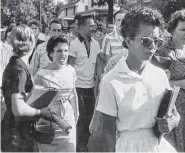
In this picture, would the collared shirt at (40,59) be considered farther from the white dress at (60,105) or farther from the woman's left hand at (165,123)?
the woman's left hand at (165,123)

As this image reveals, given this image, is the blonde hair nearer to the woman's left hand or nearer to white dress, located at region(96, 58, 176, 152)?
white dress, located at region(96, 58, 176, 152)

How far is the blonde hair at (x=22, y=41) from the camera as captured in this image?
11.5 feet

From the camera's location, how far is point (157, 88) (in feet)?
7.80

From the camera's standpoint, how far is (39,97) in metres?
3.40

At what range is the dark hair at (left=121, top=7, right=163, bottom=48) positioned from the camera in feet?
7.79

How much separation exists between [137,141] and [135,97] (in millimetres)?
269

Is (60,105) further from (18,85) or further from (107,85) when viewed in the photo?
(107,85)

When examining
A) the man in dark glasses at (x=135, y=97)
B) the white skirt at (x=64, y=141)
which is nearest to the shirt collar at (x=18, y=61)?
the white skirt at (x=64, y=141)

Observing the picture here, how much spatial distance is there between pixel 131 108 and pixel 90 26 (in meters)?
4.12

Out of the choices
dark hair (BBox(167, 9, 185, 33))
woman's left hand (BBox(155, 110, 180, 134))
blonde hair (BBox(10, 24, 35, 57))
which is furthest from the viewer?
dark hair (BBox(167, 9, 185, 33))

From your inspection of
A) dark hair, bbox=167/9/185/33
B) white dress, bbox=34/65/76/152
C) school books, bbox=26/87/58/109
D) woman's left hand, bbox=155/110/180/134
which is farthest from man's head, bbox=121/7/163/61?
white dress, bbox=34/65/76/152

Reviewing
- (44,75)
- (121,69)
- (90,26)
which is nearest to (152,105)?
(121,69)

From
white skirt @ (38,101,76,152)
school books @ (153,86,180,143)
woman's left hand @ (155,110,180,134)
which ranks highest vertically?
school books @ (153,86,180,143)

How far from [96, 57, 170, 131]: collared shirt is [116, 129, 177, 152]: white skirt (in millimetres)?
42
